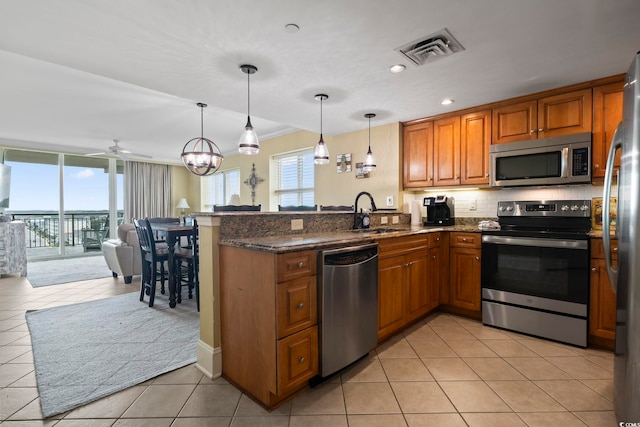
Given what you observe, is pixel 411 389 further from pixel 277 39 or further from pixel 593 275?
pixel 277 39

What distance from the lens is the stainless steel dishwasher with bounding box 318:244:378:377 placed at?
182 cm

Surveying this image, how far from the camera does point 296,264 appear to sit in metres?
1.68

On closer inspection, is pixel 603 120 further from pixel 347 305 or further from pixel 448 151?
pixel 347 305

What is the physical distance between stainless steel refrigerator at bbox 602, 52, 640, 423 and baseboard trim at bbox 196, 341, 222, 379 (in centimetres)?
222

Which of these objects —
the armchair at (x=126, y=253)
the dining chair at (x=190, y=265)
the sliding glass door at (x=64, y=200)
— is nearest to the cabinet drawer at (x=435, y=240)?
the dining chair at (x=190, y=265)

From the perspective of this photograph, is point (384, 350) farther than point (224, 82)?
No

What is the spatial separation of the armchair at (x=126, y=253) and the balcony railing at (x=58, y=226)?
375 centimetres

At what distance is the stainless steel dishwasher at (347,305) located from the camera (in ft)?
5.96

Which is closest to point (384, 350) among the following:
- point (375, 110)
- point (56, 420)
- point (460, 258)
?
point (460, 258)

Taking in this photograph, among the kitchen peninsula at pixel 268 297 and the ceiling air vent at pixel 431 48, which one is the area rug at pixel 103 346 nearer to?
the kitchen peninsula at pixel 268 297

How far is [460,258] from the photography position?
3092 millimetres

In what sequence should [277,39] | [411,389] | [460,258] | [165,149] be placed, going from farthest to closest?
[165,149]
[460,258]
[277,39]
[411,389]

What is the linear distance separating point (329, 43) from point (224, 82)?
1181mm

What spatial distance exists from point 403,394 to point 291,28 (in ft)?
8.03
